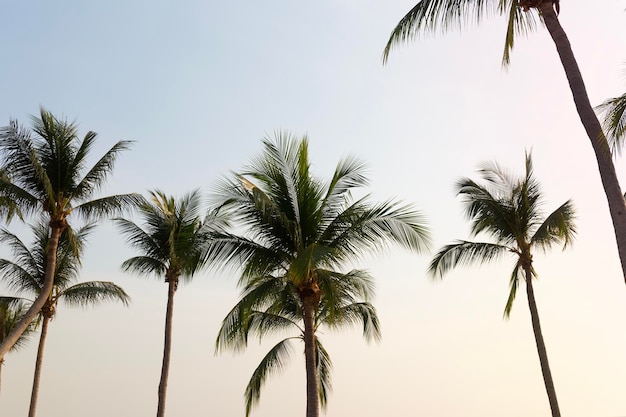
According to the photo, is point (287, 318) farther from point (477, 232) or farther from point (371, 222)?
point (371, 222)

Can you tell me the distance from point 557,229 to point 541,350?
3.30 meters

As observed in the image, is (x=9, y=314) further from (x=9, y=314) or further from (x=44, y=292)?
(x=44, y=292)

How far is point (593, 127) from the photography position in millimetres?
9641

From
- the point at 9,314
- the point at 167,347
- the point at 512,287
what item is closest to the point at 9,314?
the point at 9,314

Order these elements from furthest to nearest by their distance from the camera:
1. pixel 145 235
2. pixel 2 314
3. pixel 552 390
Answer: pixel 2 314
pixel 145 235
pixel 552 390

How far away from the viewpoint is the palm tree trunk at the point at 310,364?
13.4 m

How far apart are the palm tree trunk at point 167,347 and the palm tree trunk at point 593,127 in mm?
14567

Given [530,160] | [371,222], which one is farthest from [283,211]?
[530,160]

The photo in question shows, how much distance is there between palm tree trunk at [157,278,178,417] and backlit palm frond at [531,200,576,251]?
1117cm

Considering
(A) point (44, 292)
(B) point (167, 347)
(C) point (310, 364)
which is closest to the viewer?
(C) point (310, 364)

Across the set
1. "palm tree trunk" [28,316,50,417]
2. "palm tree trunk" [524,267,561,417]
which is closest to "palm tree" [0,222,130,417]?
"palm tree trunk" [28,316,50,417]

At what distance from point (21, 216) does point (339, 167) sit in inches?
353

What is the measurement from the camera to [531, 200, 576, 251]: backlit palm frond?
58.0ft

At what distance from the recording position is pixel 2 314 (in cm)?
2631
